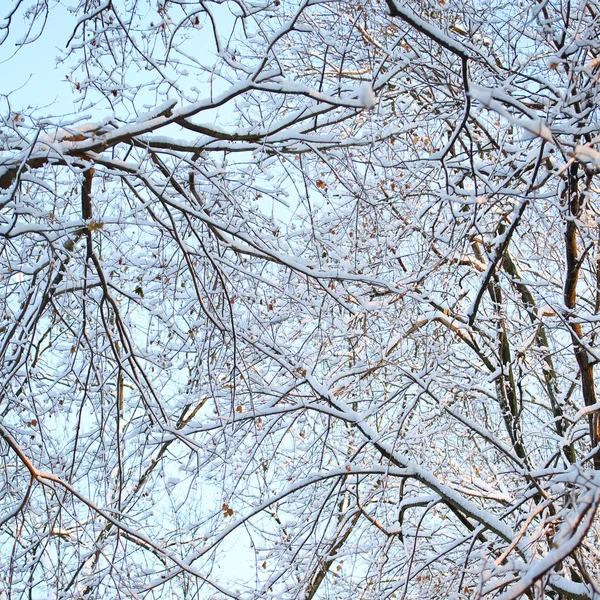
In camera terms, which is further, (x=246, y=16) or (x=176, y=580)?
(x=176, y=580)

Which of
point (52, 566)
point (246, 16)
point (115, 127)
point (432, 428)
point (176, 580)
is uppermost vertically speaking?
point (246, 16)

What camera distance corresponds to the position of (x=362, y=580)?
5715 millimetres

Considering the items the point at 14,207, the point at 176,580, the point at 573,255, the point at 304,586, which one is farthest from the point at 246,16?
the point at 176,580

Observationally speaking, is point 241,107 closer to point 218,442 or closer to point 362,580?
point 218,442

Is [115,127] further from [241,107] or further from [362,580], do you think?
[362,580]

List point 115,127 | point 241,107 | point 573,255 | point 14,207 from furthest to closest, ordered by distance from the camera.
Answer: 1. point 573,255
2. point 241,107
3. point 115,127
4. point 14,207

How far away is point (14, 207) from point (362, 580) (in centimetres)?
413

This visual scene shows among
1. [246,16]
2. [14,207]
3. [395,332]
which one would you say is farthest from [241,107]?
[395,332]

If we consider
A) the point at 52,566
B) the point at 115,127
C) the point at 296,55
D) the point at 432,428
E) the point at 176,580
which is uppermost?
the point at 296,55

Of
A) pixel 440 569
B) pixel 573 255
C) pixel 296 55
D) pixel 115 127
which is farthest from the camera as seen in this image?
pixel 296 55

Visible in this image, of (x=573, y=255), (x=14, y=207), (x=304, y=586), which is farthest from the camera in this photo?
(x=304, y=586)

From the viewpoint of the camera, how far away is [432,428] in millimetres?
5789

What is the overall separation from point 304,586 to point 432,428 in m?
1.62

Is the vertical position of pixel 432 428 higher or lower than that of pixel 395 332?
lower
